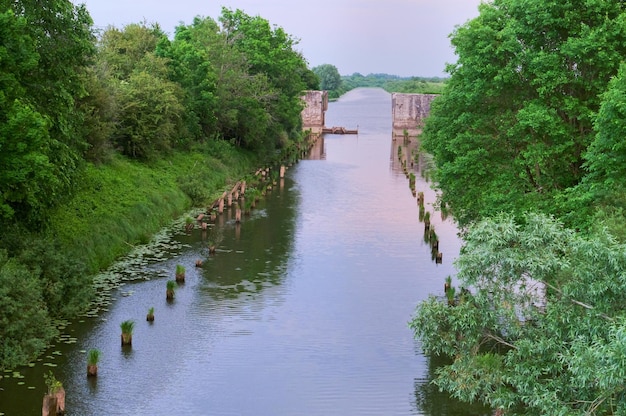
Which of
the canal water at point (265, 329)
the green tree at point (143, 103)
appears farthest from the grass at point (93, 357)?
the green tree at point (143, 103)

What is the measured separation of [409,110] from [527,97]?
9228 cm

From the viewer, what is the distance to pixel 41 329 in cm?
2525

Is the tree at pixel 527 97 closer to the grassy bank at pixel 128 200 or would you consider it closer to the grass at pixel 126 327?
the grass at pixel 126 327

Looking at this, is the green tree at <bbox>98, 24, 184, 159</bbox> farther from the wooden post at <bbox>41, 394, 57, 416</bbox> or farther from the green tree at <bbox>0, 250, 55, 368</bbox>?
the wooden post at <bbox>41, 394, 57, 416</bbox>

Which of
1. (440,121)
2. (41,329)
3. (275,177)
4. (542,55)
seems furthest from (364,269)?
(275,177)

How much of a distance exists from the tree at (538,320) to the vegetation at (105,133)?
12721mm

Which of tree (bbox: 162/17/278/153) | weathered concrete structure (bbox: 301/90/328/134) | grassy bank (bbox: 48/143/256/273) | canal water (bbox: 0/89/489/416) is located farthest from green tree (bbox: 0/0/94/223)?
weathered concrete structure (bbox: 301/90/328/134)

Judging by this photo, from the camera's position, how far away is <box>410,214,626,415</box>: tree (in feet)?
51.9

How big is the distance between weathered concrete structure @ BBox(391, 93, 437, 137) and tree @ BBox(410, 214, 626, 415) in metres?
104

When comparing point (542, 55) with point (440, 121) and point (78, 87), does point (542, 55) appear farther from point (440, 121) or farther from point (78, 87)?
point (78, 87)

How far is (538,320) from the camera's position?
1852cm

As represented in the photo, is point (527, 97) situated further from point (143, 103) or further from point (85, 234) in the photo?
point (143, 103)

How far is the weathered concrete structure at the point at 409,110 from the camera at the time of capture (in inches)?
4825

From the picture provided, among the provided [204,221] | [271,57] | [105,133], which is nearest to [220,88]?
[271,57]
